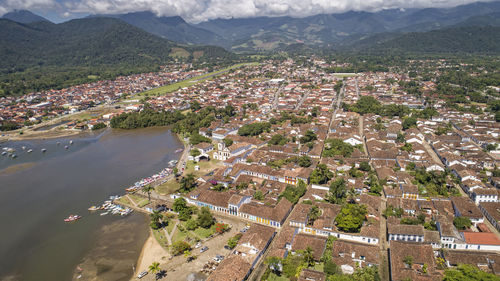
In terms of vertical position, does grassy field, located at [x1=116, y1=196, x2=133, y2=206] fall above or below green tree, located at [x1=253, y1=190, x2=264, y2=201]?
below

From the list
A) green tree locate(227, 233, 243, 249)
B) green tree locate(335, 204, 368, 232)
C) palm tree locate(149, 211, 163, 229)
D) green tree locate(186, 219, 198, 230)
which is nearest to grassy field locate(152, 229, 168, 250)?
palm tree locate(149, 211, 163, 229)

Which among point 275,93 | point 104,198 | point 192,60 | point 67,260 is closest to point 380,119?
point 275,93

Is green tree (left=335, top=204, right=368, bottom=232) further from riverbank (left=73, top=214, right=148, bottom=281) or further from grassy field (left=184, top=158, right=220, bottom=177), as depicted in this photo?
grassy field (left=184, top=158, right=220, bottom=177)

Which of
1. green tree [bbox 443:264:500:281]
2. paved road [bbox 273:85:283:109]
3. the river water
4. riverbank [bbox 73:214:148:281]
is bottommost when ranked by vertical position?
paved road [bbox 273:85:283:109]

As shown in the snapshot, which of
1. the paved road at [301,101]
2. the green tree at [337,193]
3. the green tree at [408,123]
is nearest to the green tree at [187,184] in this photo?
the green tree at [337,193]

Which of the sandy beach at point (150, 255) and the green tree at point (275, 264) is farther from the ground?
the green tree at point (275, 264)

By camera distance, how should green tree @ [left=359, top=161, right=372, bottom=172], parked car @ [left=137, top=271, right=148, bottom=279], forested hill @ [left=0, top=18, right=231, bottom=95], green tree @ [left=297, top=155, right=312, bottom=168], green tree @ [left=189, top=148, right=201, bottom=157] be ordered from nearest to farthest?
parked car @ [left=137, top=271, right=148, bottom=279] → green tree @ [left=359, top=161, right=372, bottom=172] → green tree @ [left=297, top=155, right=312, bottom=168] → green tree @ [left=189, top=148, right=201, bottom=157] → forested hill @ [left=0, top=18, right=231, bottom=95]

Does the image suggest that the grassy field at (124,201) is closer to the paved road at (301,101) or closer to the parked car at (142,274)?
the parked car at (142,274)
